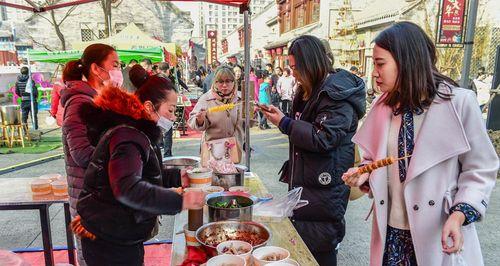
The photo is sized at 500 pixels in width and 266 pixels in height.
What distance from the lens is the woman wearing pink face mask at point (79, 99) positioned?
90.7 inches

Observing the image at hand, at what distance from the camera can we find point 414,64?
1.49 metres

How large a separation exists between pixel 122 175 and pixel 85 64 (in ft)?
4.82

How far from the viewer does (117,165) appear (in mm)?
1513

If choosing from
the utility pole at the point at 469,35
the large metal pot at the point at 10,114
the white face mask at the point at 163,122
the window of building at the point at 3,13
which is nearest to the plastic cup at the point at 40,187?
the white face mask at the point at 163,122

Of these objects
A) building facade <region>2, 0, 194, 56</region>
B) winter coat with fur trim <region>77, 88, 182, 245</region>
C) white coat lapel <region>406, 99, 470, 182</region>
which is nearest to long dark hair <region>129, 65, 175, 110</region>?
winter coat with fur trim <region>77, 88, 182, 245</region>

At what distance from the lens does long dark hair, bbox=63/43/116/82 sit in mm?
2584

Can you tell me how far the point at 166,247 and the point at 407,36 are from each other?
3.14 m

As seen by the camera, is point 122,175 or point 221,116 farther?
point 221,116

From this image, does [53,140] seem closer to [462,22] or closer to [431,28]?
[462,22]

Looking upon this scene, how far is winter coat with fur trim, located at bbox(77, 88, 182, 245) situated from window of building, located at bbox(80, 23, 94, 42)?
86.4ft

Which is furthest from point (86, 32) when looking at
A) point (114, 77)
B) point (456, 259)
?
point (456, 259)

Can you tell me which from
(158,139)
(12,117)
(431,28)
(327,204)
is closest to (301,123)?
(327,204)

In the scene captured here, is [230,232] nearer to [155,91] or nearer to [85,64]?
[155,91]

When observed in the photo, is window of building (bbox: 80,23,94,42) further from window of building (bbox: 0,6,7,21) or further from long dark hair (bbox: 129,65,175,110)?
long dark hair (bbox: 129,65,175,110)
